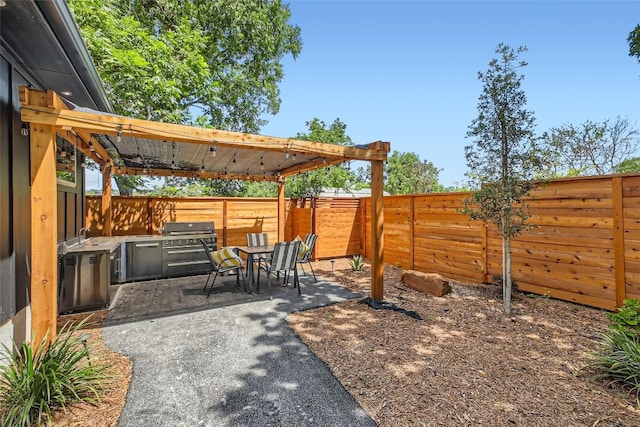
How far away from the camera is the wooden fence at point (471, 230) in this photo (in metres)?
3.53

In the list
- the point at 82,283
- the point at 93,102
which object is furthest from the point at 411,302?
the point at 93,102

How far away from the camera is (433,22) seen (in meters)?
6.15

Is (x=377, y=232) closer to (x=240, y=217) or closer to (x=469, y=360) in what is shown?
(x=469, y=360)

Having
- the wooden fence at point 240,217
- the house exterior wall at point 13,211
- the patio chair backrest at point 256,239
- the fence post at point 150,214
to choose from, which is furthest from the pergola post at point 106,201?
the house exterior wall at point 13,211

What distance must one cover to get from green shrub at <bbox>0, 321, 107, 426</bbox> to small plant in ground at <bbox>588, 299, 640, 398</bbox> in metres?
3.93

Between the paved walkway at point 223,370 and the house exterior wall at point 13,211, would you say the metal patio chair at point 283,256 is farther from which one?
the house exterior wall at point 13,211

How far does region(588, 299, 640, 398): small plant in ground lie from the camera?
7.07 feet

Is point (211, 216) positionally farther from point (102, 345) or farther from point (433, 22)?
point (433, 22)

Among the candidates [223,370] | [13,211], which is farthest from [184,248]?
[223,370]

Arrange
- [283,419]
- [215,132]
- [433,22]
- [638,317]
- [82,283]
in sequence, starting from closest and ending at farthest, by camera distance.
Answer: [283,419]
[638,317]
[215,132]
[82,283]
[433,22]

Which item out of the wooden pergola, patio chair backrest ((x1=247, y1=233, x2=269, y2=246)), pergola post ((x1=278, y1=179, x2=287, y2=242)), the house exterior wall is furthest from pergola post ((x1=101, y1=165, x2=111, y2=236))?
pergola post ((x1=278, y1=179, x2=287, y2=242))

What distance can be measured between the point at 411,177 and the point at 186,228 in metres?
17.2

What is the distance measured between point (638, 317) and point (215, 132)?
4586mm

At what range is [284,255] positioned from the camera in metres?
4.59
